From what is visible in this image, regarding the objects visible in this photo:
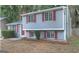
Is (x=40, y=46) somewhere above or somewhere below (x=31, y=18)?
below

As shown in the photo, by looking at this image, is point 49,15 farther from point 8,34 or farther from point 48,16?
point 8,34

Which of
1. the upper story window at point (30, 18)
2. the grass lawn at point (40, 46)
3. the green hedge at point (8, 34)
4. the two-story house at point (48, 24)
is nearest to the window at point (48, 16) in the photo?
the two-story house at point (48, 24)

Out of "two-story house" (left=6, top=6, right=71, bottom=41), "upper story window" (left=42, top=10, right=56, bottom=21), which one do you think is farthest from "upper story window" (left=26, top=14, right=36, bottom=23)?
"upper story window" (left=42, top=10, right=56, bottom=21)

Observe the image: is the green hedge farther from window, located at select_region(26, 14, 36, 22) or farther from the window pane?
the window pane

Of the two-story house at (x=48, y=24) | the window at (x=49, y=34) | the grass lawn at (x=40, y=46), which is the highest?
the two-story house at (x=48, y=24)

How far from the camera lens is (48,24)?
14.5 meters

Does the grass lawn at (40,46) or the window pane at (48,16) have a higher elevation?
the window pane at (48,16)

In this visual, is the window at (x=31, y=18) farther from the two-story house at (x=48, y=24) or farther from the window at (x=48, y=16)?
the window at (x=48, y=16)

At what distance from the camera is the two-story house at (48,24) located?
14.4m

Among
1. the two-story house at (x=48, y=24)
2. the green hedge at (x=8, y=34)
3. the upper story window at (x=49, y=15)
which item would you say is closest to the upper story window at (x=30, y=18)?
the two-story house at (x=48, y=24)

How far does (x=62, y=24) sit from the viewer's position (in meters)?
14.4

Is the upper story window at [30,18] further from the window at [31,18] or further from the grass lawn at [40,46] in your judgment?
the grass lawn at [40,46]

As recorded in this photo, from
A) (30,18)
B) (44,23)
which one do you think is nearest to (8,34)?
(30,18)
